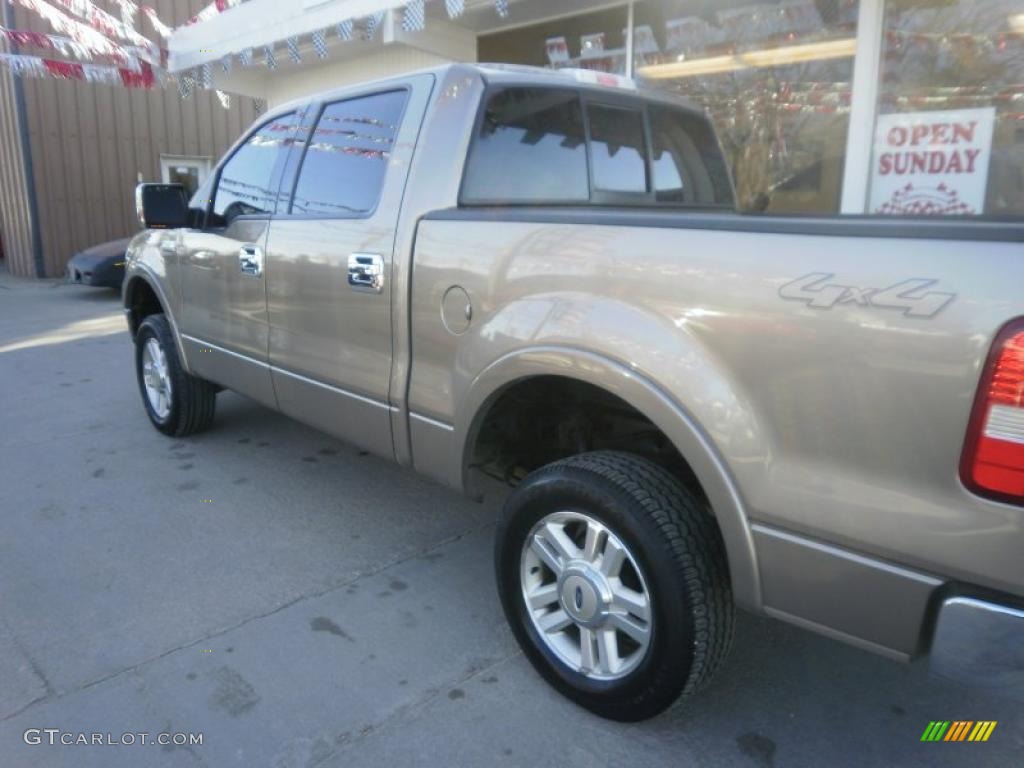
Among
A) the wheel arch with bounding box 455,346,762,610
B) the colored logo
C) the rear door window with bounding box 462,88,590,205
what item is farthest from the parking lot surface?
the rear door window with bounding box 462,88,590,205

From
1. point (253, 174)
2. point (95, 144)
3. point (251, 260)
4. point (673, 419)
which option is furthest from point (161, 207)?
point (95, 144)

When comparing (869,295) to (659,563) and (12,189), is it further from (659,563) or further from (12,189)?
(12,189)

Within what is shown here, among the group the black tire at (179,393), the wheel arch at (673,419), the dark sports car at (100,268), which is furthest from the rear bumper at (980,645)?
the dark sports car at (100,268)

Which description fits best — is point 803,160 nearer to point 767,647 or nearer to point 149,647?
point 767,647

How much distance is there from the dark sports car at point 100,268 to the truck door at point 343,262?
906 cm

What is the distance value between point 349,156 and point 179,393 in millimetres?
2222

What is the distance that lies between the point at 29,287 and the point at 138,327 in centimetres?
986

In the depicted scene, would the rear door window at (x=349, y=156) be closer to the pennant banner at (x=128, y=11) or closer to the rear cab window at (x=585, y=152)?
the rear cab window at (x=585, y=152)

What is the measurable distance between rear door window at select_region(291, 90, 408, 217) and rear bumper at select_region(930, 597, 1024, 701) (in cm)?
237

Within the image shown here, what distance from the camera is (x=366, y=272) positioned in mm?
3035

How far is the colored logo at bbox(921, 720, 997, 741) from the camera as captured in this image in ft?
7.66

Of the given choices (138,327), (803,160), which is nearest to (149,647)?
(138,327)

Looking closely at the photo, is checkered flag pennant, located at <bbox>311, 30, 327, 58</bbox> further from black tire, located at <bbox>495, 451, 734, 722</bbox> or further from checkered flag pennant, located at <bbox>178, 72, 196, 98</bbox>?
black tire, located at <bbox>495, 451, 734, 722</bbox>

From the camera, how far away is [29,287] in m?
13.4
